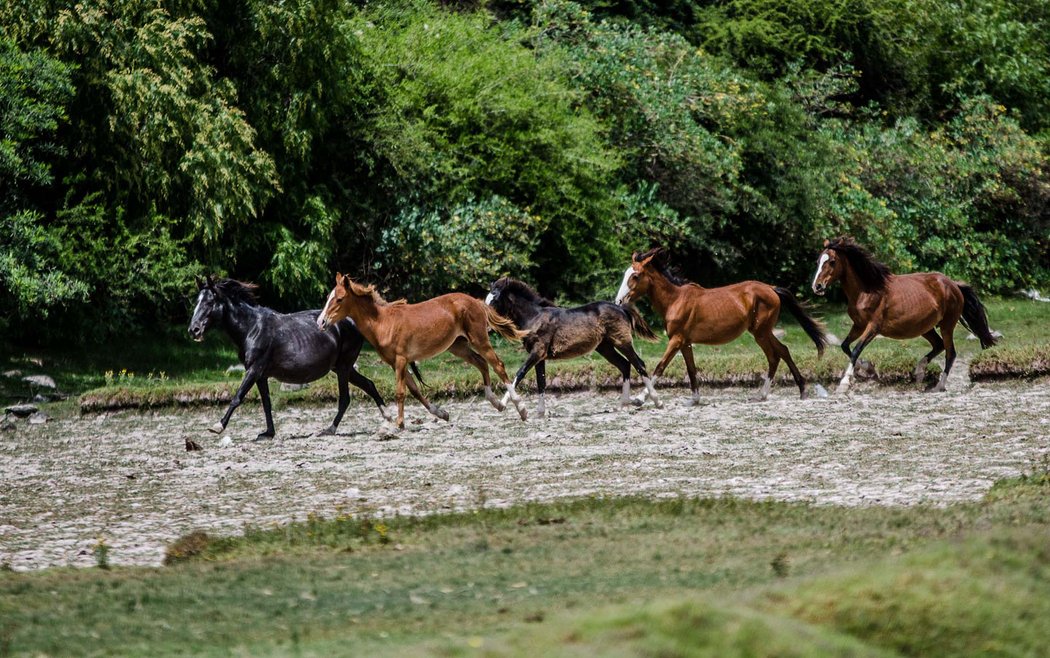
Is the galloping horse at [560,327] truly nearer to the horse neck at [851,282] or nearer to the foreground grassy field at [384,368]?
the foreground grassy field at [384,368]

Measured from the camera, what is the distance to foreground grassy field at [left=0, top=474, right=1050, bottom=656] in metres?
5.23

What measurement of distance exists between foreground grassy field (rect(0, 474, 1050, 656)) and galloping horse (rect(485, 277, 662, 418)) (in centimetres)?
836

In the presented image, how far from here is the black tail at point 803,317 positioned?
68.8 feet

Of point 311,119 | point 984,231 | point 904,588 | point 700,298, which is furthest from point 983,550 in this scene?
point 984,231

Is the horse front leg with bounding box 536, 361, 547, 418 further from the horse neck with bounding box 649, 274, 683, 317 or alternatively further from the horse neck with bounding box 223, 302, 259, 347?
the horse neck with bounding box 223, 302, 259, 347

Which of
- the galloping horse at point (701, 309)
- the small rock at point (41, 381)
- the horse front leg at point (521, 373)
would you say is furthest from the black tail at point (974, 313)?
the small rock at point (41, 381)

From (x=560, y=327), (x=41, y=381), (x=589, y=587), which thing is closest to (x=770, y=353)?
(x=560, y=327)

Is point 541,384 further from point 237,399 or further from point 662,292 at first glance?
point 237,399

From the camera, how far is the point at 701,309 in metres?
20.2

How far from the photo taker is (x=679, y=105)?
32875mm

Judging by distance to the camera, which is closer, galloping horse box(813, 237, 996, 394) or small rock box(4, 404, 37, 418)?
small rock box(4, 404, 37, 418)

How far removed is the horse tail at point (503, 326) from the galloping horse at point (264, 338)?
6.73 feet

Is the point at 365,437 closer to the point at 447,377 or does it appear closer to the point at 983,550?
the point at 447,377

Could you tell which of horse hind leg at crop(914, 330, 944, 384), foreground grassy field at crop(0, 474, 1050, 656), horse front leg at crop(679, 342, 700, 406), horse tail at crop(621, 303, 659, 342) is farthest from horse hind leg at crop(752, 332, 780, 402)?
foreground grassy field at crop(0, 474, 1050, 656)
